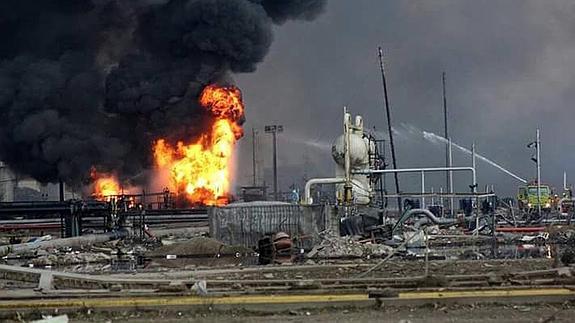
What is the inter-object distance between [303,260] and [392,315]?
45.2 ft

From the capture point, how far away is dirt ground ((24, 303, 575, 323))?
11836 mm

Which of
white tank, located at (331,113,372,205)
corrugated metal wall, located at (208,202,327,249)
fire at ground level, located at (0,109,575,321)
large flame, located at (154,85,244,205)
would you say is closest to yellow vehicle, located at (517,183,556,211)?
fire at ground level, located at (0,109,575,321)

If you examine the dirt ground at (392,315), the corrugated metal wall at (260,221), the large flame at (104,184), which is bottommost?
the dirt ground at (392,315)

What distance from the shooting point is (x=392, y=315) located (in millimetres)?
12320

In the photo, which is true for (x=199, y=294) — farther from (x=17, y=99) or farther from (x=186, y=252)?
(x=17, y=99)

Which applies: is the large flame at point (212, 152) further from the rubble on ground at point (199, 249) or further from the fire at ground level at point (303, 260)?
the rubble on ground at point (199, 249)

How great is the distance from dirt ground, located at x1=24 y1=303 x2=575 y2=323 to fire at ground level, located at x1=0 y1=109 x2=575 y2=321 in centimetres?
5

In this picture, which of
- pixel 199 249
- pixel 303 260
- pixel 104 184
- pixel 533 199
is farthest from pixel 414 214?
pixel 104 184

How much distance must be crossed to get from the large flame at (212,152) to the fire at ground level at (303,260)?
2.74 m

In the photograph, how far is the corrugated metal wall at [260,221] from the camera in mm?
33969

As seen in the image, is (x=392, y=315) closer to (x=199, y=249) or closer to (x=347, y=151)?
(x=199, y=249)

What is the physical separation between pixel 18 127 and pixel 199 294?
5299 cm

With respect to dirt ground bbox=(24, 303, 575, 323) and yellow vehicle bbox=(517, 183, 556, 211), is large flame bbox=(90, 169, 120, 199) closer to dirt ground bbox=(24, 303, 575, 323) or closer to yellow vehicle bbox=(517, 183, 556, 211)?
yellow vehicle bbox=(517, 183, 556, 211)

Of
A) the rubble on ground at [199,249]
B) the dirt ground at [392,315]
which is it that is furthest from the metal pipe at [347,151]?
the dirt ground at [392,315]
